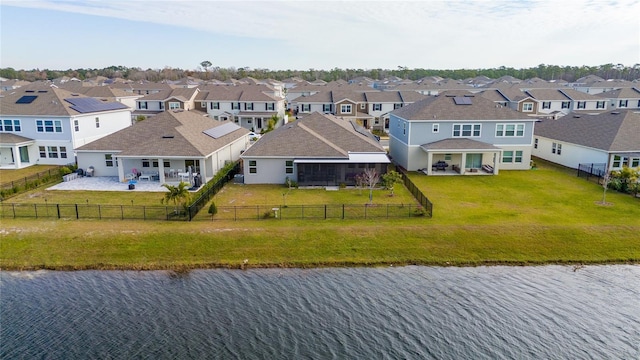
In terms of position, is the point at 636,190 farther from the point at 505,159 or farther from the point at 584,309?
the point at 584,309

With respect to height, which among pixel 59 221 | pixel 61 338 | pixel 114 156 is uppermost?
pixel 114 156

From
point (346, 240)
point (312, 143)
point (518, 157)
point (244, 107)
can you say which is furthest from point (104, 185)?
point (518, 157)

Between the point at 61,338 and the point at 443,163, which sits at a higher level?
the point at 443,163

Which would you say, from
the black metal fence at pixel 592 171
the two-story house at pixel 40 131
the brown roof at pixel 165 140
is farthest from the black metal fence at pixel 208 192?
the black metal fence at pixel 592 171

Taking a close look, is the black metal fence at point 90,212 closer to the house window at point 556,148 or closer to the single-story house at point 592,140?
the single-story house at point 592,140

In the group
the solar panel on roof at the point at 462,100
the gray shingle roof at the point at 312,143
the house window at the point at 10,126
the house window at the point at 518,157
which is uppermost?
the solar panel on roof at the point at 462,100

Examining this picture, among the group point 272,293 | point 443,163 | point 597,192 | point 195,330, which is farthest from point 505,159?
point 195,330

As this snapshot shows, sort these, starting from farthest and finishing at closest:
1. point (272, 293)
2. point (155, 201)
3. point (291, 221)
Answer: point (155, 201), point (291, 221), point (272, 293)

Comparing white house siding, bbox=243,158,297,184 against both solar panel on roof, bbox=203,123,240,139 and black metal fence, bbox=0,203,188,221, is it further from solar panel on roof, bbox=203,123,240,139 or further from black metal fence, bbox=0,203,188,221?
black metal fence, bbox=0,203,188,221
